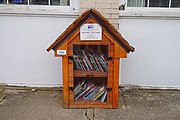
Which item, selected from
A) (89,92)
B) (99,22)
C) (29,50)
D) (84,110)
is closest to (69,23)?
(29,50)

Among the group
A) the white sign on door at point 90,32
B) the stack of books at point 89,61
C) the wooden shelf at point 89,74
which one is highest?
the white sign on door at point 90,32

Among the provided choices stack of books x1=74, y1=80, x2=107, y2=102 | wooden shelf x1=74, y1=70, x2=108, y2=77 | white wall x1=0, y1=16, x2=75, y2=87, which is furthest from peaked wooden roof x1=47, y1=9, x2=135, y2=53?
white wall x1=0, y1=16, x2=75, y2=87

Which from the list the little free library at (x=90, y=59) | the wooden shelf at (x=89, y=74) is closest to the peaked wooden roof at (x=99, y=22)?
the little free library at (x=90, y=59)

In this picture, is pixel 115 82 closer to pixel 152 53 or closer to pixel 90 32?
pixel 90 32

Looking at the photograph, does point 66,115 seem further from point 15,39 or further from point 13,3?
point 13,3

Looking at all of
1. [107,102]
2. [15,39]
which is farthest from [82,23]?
[15,39]

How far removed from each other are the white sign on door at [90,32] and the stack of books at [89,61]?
0.97ft

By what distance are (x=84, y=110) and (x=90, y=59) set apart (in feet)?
2.51

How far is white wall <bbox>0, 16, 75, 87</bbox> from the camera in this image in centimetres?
408

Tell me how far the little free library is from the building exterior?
780mm

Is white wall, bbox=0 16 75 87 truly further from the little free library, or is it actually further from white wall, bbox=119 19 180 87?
white wall, bbox=119 19 180 87

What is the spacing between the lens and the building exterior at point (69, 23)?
4.02 meters

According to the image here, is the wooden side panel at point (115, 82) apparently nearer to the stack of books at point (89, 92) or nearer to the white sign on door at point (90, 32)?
the stack of books at point (89, 92)

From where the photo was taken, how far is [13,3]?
13.4ft
